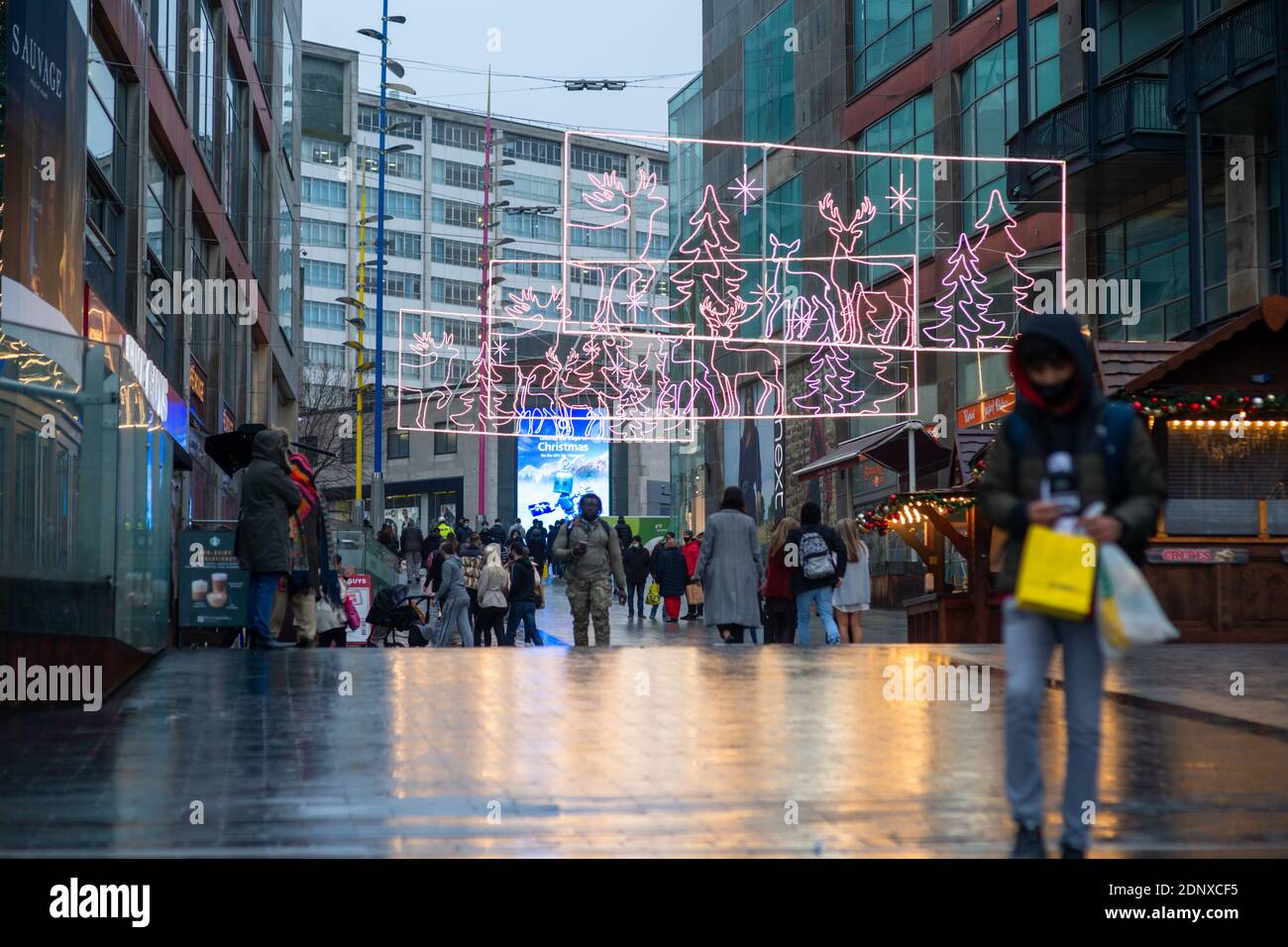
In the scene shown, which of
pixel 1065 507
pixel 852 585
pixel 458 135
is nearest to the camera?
pixel 1065 507

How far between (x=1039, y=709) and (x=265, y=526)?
10.2 meters

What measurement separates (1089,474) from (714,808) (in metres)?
2.30

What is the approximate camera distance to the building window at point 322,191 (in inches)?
4154

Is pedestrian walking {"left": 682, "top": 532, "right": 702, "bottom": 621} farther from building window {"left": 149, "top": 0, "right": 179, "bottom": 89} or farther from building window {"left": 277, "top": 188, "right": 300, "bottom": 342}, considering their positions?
building window {"left": 277, "top": 188, "right": 300, "bottom": 342}

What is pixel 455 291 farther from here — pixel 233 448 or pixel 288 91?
pixel 233 448

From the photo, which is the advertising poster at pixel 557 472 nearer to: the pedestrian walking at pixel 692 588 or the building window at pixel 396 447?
the building window at pixel 396 447

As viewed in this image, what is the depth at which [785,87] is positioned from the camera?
45.7 meters

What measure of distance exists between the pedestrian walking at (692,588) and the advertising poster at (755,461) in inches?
425

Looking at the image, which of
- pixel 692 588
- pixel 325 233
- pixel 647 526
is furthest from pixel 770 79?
pixel 325 233

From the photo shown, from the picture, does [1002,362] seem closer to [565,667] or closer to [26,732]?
[565,667]

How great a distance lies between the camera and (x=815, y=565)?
717 inches

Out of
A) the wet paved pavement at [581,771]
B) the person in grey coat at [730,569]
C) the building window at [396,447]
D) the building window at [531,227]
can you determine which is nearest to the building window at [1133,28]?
the person in grey coat at [730,569]

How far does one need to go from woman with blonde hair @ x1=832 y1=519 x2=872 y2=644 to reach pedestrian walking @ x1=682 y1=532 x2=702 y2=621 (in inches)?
408
